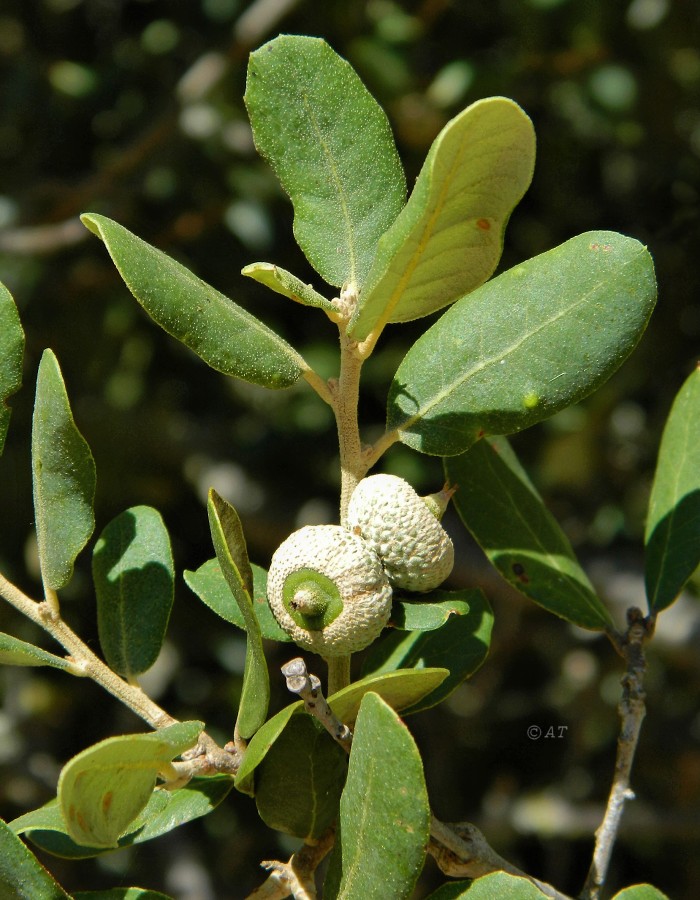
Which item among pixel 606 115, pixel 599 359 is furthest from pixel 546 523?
pixel 606 115

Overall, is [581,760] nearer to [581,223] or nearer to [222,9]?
[581,223]

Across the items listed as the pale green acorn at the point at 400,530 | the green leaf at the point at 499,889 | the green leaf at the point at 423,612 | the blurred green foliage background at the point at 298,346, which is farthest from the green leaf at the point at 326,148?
the blurred green foliage background at the point at 298,346

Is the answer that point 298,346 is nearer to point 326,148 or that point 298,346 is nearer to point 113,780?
point 326,148

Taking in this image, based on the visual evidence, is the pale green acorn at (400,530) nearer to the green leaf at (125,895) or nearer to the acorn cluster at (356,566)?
the acorn cluster at (356,566)

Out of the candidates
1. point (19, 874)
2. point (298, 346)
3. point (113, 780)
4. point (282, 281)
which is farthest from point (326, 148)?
point (298, 346)

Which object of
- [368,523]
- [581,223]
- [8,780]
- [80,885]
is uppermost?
[368,523]

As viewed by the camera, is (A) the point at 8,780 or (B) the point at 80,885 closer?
(A) the point at 8,780

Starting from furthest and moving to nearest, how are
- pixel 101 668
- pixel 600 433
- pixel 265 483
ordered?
pixel 600 433 → pixel 265 483 → pixel 101 668
